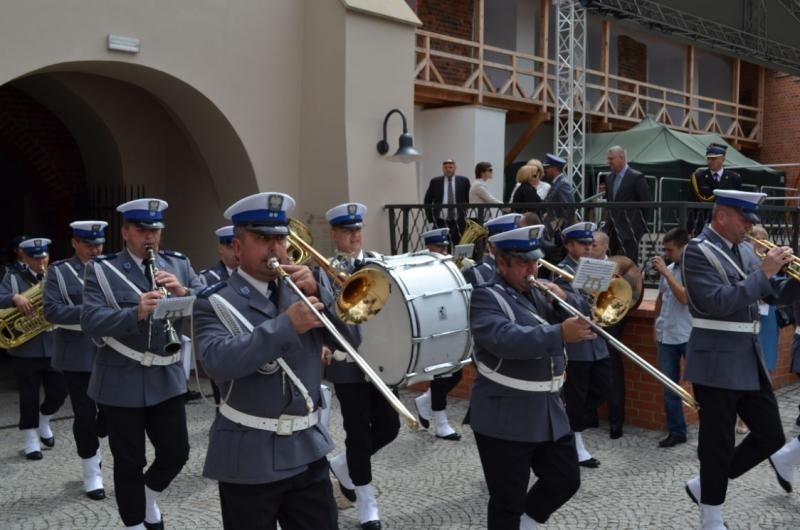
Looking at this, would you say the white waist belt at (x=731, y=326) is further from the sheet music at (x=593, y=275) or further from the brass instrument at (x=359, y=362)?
the brass instrument at (x=359, y=362)

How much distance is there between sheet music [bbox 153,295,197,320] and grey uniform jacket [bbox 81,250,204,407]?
672mm

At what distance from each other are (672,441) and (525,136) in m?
12.9

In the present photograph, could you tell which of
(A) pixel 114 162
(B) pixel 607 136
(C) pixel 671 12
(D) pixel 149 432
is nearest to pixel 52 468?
(D) pixel 149 432

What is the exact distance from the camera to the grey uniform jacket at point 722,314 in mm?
5016

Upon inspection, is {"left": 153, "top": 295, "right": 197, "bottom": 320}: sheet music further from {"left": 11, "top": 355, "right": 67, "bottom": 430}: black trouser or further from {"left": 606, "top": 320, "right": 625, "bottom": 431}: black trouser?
{"left": 606, "top": 320, "right": 625, "bottom": 431}: black trouser

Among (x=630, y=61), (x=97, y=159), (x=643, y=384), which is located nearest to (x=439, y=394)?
(x=643, y=384)

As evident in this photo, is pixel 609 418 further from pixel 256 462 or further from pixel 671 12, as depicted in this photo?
pixel 671 12

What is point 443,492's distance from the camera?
20.4 feet

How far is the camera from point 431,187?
11.3 m

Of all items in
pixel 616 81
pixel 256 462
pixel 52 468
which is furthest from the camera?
pixel 616 81

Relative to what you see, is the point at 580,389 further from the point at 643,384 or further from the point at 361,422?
the point at 361,422

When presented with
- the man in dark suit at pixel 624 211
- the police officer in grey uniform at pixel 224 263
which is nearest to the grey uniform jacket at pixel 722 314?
the police officer in grey uniform at pixel 224 263

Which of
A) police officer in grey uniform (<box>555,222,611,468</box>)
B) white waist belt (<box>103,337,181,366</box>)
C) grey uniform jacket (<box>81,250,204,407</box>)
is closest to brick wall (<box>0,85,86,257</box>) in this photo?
grey uniform jacket (<box>81,250,204,407</box>)

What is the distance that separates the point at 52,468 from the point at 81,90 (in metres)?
5.36
